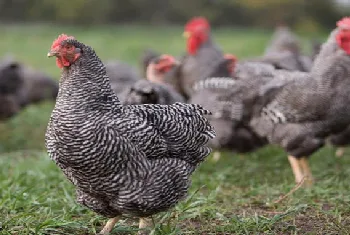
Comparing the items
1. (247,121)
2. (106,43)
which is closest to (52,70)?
(106,43)

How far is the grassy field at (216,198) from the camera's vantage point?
4402mm

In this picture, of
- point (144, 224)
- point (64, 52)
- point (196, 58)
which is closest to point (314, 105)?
point (144, 224)

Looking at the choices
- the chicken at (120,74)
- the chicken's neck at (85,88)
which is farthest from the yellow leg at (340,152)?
the chicken's neck at (85,88)

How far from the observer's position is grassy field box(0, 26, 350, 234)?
4.40 m

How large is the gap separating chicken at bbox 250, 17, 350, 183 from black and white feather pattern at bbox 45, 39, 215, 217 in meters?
2.39

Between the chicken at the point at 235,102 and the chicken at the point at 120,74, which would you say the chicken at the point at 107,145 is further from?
the chicken at the point at 120,74

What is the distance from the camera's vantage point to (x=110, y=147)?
3.79 m

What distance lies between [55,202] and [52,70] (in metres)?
11.6

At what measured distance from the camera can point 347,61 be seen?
6234 millimetres

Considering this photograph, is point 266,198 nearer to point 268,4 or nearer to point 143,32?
point 143,32

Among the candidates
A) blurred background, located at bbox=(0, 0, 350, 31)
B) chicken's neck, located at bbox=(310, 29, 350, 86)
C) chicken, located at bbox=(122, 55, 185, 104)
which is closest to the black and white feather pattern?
chicken, located at bbox=(122, 55, 185, 104)

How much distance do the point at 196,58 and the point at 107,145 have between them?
5.53m

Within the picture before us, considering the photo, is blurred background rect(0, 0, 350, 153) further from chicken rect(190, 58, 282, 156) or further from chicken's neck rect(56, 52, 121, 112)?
chicken's neck rect(56, 52, 121, 112)

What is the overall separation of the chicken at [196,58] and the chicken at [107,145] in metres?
4.52
